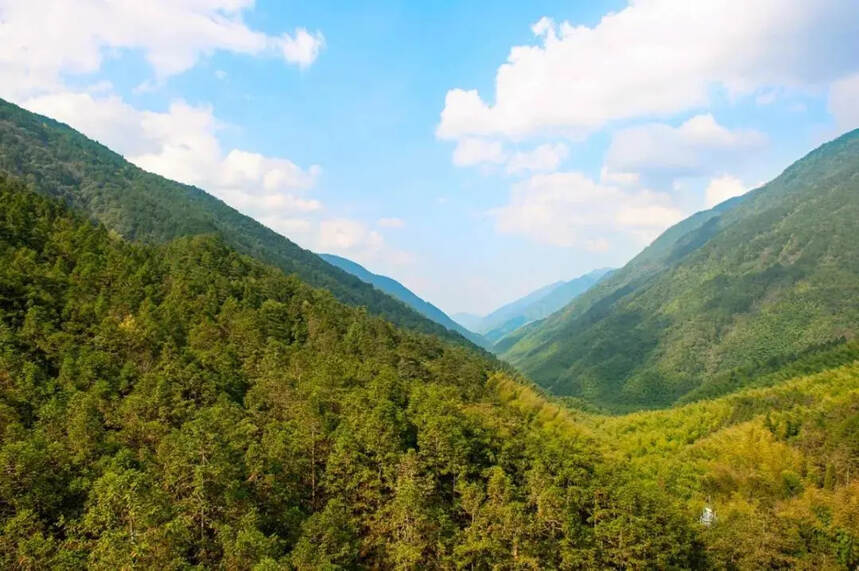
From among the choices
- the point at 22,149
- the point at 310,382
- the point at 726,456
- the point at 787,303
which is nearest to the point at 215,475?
the point at 310,382

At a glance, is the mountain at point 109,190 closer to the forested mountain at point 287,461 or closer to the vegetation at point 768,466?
the vegetation at point 768,466

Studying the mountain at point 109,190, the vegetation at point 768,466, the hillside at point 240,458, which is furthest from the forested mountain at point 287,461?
the mountain at point 109,190

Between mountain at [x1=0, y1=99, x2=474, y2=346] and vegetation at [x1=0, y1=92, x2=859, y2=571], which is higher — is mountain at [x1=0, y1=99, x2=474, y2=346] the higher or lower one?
the higher one

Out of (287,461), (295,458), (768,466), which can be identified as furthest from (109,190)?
(768,466)

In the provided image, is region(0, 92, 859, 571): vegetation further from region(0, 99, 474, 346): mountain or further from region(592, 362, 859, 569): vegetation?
region(0, 99, 474, 346): mountain

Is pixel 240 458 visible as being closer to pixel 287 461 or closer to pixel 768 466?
pixel 287 461

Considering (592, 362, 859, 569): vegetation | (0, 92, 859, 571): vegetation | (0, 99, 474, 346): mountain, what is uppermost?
(0, 99, 474, 346): mountain

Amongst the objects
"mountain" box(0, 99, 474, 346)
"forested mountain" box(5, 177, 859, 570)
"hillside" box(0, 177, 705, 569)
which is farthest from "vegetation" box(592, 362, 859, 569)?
"mountain" box(0, 99, 474, 346)
